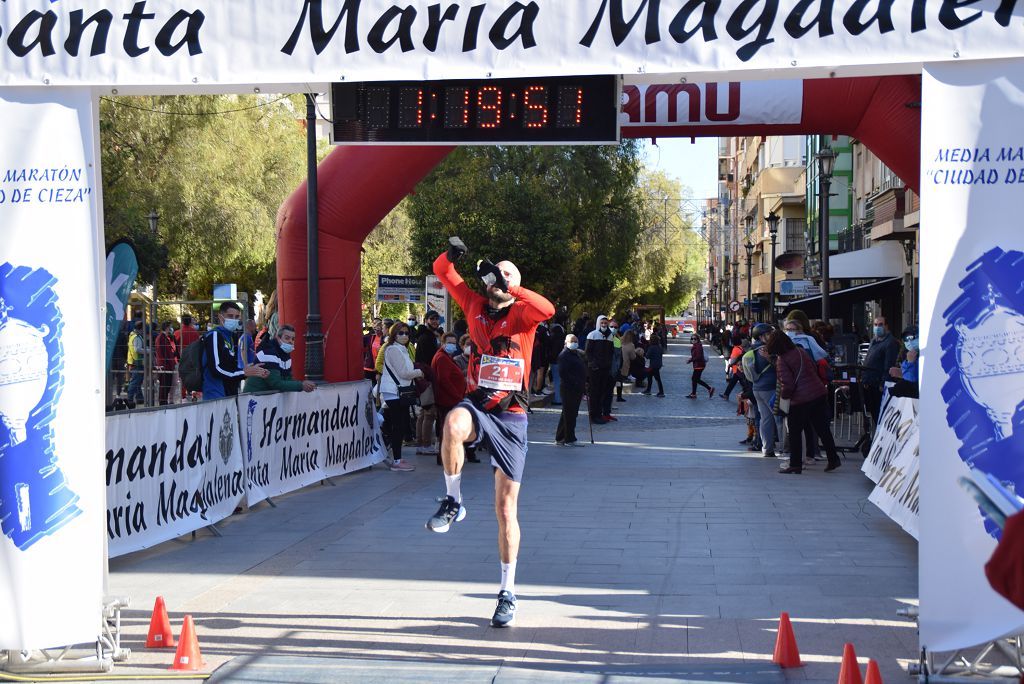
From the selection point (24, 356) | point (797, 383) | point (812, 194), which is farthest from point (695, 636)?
point (812, 194)

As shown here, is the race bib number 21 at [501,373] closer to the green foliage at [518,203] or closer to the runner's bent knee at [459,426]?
the runner's bent knee at [459,426]

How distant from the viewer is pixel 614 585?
26.2 feet

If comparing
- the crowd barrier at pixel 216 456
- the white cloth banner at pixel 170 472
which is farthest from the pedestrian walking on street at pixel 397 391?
the white cloth banner at pixel 170 472

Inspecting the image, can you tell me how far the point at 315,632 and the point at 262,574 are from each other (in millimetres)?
1786

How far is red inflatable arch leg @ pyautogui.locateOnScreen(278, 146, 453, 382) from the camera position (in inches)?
551

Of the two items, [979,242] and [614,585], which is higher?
[979,242]

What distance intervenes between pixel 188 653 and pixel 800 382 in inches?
376

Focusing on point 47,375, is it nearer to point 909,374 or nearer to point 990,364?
point 990,364

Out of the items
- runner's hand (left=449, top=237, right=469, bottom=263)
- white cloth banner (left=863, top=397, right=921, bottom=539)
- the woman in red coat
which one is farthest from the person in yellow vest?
runner's hand (left=449, top=237, right=469, bottom=263)

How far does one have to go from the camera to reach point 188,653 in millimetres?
5953

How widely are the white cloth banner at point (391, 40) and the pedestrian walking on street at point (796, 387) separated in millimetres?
8595

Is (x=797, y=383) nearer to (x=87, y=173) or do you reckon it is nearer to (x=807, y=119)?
(x=807, y=119)

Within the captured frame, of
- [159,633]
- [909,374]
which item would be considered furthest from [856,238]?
[159,633]

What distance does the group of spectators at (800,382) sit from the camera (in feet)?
46.3
